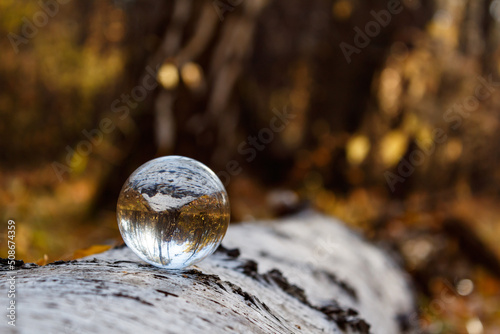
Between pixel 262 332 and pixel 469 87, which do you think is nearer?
pixel 262 332

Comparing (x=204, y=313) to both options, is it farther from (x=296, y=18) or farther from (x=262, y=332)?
(x=296, y=18)

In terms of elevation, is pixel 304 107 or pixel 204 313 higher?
pixel 304 107

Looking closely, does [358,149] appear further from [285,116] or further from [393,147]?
[285,116]

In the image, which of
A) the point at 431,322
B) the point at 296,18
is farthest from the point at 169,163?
the point at 296,18

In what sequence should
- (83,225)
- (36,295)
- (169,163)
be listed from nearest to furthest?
(36,295)
(169,163)
(83,225)

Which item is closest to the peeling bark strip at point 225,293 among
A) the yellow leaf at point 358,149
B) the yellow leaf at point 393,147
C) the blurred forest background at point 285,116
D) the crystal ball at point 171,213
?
the crystal ball at point 171,213

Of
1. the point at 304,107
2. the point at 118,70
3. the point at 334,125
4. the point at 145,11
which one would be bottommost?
the point at 334,125

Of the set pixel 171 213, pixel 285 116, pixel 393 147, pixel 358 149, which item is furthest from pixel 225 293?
pixel 285 116
